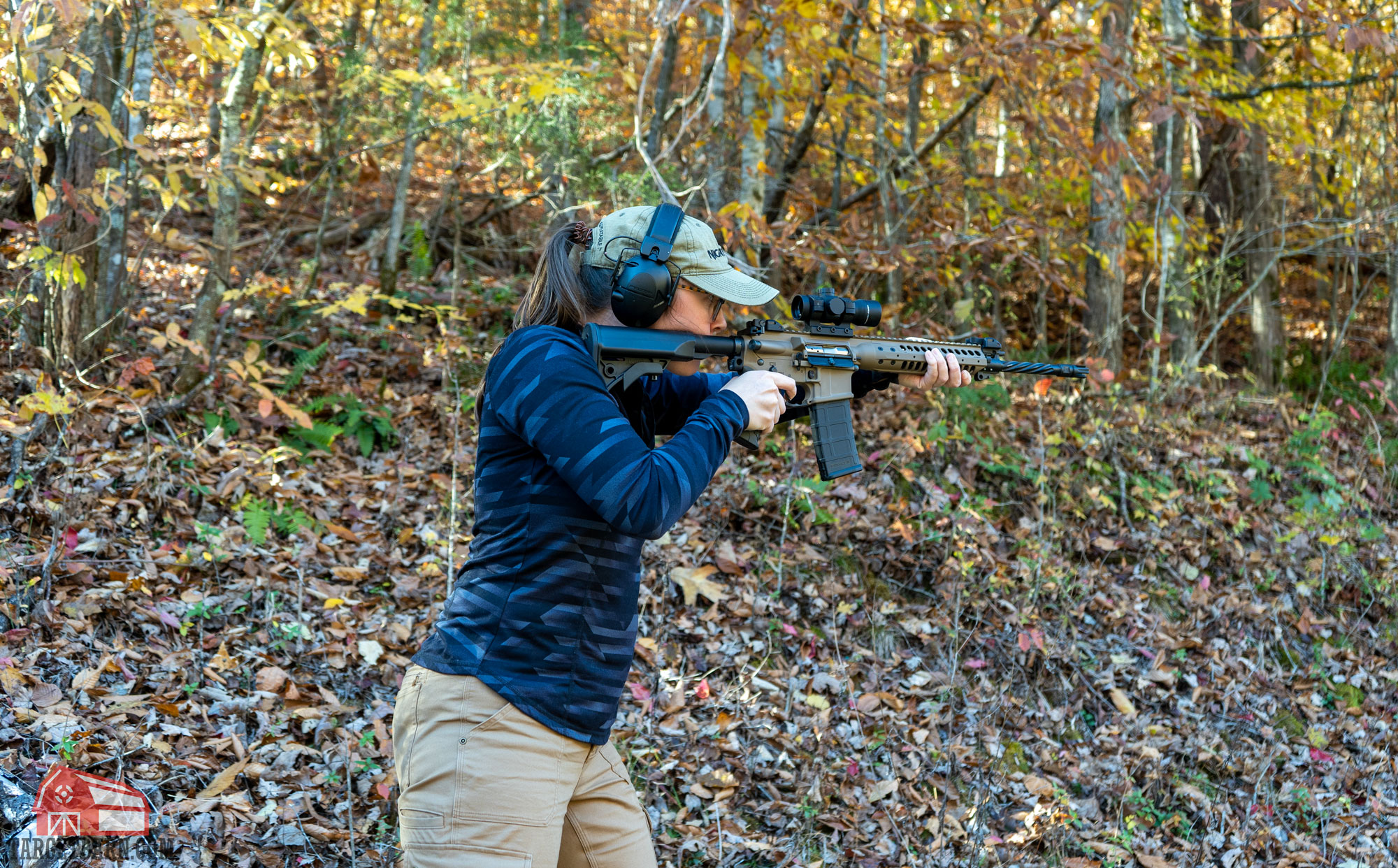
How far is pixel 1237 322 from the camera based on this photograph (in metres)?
14.5

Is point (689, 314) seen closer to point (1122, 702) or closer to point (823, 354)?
point (823, 354)

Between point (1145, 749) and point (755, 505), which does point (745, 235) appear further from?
point (1145, 749)

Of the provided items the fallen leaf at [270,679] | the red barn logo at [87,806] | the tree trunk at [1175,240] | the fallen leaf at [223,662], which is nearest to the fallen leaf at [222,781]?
the red barn logo at [87,806]

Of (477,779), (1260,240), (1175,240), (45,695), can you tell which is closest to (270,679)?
(45,695)

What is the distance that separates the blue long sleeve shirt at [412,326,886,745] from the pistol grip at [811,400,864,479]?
0.96 meters

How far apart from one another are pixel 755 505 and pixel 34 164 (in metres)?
5.29

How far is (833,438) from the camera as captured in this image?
3477mm

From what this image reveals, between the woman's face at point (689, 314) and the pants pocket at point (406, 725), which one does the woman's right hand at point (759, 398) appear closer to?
the woman's face at point (689, 314)

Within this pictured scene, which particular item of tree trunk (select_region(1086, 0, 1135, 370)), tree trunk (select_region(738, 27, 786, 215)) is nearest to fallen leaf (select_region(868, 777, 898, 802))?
tree trunk (select_region(738, 27, 786, 215))

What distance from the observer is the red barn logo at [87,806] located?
3.52m

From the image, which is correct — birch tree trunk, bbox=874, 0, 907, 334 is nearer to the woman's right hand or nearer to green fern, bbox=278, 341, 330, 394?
green fern, bbox=278, 341, 330, 394

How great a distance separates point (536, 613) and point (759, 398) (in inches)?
35.9

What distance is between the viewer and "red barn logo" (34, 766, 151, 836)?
3.52 meters

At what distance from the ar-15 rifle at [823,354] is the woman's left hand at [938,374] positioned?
3 centimetres
